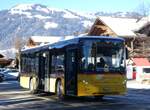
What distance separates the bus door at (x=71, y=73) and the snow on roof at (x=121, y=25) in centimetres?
4427

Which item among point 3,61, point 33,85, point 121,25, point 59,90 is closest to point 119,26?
point 121,25

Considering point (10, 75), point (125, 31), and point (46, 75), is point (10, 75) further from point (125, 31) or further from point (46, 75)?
point (46, 75)

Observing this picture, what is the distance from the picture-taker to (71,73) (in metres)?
23.7

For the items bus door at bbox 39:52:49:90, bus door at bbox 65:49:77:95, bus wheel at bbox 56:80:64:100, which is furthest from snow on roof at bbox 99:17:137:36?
bus door at bbox 65:49:77:95

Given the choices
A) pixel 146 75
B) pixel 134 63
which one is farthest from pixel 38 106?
pixel 134 63

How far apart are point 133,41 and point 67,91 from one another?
46.3m

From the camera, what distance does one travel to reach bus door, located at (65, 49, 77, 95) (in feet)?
76.4

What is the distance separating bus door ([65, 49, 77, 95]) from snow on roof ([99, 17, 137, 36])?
44.3 metres

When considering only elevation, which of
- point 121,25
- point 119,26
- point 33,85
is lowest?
point 33,85

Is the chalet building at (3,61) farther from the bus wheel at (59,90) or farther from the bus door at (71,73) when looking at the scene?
the bus door at (71,73)

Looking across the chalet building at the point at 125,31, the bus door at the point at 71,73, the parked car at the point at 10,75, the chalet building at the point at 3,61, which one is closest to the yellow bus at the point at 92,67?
the bus door at the point at 71,73

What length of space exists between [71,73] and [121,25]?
50.4 m

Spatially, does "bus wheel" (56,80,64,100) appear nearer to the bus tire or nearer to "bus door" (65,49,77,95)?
"bus door" (65,49,77,95)

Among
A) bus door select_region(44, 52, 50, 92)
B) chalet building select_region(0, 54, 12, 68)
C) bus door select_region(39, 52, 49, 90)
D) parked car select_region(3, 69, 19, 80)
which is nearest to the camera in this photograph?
bus door select_region(44, 52, 50, 92)
